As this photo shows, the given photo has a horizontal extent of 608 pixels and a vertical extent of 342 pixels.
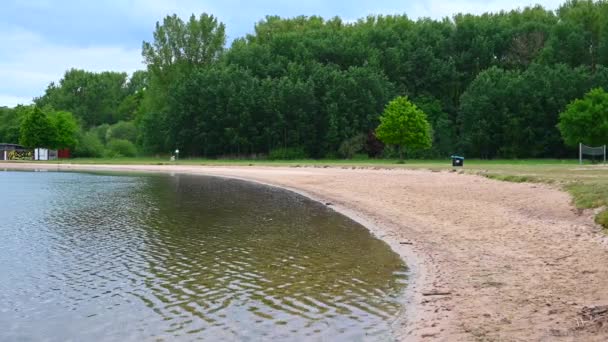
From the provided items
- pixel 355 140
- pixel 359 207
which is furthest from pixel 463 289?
pixel 355 140

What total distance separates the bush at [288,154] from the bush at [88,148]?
38.6 metres

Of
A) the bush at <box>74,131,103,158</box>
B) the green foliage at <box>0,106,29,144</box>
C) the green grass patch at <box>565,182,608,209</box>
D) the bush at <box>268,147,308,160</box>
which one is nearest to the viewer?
the green grass patch at <box>565,182,608,209</box>

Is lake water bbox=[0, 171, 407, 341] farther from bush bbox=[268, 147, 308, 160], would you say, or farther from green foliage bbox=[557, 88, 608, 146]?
bush bbox=[268, 147, 308, 160]

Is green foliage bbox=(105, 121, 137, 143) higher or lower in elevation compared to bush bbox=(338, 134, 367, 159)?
higher

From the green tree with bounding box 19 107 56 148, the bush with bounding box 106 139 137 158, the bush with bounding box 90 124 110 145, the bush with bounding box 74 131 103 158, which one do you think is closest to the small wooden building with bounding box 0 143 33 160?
the green tree with bounding box 19 107 56 148

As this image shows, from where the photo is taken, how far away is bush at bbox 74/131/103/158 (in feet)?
316

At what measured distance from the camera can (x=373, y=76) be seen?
7694 centimetres

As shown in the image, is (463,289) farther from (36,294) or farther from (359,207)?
(359,207)

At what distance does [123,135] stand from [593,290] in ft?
357

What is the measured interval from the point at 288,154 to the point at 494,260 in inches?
2452

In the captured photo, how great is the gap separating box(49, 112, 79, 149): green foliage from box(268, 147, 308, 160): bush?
37.3 m

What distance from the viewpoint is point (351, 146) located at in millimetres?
72250

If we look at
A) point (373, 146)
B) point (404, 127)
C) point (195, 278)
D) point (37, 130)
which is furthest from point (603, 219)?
point (37, 130)

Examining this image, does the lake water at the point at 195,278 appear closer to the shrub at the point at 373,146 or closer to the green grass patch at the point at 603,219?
the green grass patch at the point at 603,219
